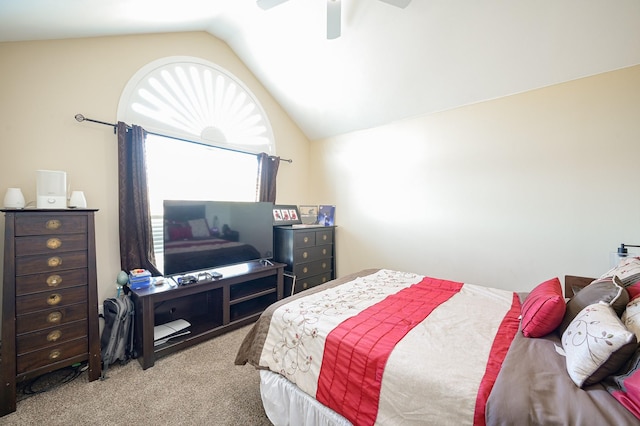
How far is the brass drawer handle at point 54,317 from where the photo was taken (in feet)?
5.50

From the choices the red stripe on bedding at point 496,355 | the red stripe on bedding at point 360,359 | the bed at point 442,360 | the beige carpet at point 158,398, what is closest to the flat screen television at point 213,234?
the beige carpet at point 158,398

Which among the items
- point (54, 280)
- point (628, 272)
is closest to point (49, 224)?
point (54, 280)

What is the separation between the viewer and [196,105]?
2.77 metres

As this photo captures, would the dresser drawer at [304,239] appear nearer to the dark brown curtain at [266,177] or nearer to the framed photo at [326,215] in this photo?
the framed photo at [326,215]

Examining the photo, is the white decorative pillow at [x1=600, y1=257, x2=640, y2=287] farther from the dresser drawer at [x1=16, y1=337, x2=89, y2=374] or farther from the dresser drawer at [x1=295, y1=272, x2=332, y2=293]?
the dresser drawer at [x1=16, y1=337, x2=89, y2=374]

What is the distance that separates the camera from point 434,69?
99.3 inches

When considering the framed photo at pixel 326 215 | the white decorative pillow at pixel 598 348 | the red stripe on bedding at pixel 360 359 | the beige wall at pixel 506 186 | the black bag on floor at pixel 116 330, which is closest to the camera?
the white decorative pillow at pixel 598 348

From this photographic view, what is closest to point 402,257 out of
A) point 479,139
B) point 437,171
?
point 437,171

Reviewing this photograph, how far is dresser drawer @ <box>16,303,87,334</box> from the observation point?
1.59 metres

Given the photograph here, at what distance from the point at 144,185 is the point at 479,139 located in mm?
3283

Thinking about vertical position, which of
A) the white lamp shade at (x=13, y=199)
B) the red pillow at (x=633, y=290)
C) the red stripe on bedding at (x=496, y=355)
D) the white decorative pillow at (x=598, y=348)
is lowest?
the red stripe on bedding at (x=496, y=355)

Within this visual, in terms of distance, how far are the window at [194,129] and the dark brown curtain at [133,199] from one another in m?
0.15

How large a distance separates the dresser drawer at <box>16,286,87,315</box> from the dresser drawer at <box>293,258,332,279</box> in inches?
75.8

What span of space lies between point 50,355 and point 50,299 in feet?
1.20
